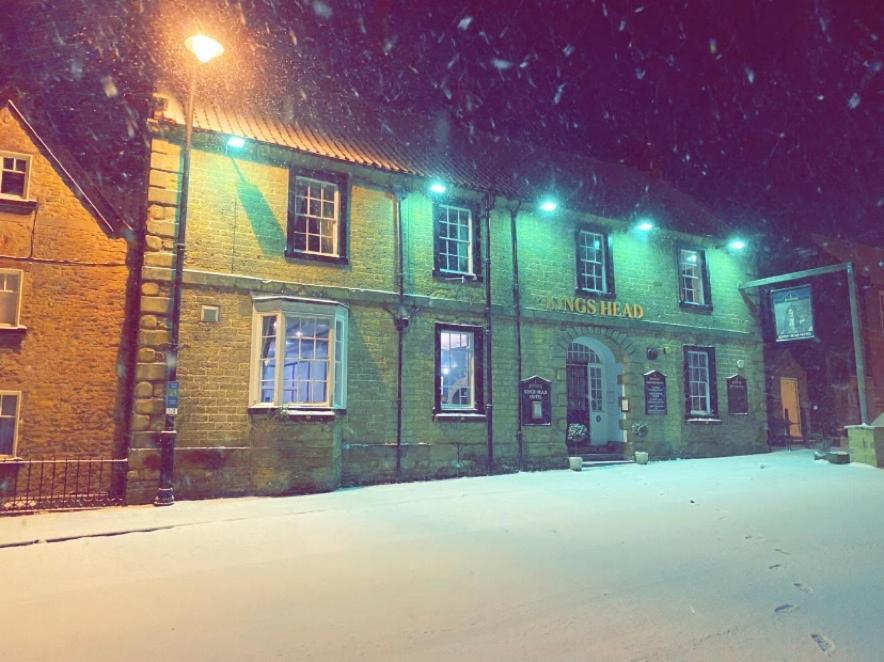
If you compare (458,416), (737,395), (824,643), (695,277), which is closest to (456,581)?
(824,643)

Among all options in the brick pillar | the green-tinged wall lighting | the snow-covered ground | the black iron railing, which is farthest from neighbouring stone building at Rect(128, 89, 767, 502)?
the snow-covered ground

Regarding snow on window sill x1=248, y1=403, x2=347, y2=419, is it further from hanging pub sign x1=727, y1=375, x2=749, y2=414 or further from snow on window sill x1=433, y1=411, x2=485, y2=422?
hanging pub sign x1=727, y1=375, x2=749, y2=414

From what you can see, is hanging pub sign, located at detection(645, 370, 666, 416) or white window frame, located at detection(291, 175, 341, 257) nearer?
white window frame, located at detection(291, 175, 341, 257)

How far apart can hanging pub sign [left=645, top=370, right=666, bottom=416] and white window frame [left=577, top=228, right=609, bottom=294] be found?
2831 mm

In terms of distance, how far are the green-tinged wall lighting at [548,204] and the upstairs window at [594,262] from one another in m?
1.21

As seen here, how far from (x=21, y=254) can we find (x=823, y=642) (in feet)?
41.6

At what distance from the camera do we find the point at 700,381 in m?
17.7

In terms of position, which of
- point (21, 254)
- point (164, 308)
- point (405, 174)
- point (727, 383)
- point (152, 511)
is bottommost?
point (152, 511)

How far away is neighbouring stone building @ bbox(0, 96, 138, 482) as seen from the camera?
1027cm

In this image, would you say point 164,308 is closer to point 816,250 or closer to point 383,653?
point 383,653

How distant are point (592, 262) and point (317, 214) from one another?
7.94 meters

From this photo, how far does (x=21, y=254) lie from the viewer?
34.4 ft

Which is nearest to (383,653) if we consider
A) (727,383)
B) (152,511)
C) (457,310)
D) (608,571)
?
(608,571)

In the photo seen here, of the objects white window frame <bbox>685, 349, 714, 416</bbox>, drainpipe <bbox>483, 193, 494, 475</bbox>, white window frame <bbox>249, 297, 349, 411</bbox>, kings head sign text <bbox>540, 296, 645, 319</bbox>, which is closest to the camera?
white window frame <bbox>249, 297, 349, 411</bbox>
